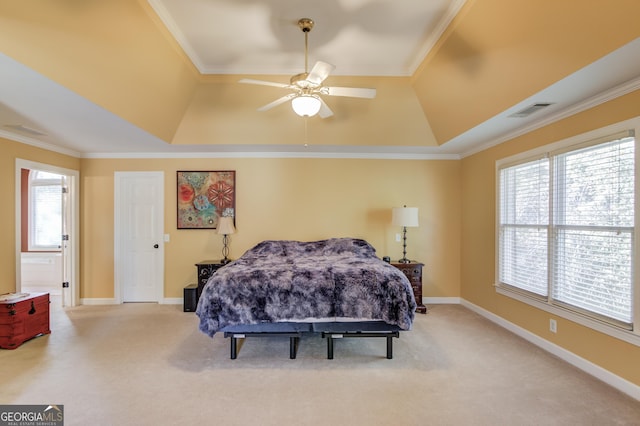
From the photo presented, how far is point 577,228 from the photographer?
9.34ft

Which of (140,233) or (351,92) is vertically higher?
(351,92)

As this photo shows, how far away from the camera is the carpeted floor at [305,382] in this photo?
215 centimetres

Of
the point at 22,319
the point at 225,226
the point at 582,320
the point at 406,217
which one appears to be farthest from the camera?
the point at 225,226

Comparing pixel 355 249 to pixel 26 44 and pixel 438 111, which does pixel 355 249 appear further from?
pixel 26 44

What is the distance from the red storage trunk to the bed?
221 centimetres

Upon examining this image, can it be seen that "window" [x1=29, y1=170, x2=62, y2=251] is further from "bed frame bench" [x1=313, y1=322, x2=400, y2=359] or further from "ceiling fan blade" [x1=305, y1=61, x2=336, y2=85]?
"ceiling fan blade" [x1=305, y1=61, x2=336, y2=85]

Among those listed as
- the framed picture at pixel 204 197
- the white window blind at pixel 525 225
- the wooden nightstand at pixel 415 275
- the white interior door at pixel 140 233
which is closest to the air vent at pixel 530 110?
the white window blind at pixel 525 225

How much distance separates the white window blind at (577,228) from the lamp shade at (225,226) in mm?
4044

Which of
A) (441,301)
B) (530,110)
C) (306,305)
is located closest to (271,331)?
(306,305)

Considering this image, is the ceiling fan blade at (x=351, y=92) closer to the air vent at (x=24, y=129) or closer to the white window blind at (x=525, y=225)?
the white window blind at (x=525, y=225)

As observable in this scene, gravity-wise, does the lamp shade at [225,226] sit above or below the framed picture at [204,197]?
below

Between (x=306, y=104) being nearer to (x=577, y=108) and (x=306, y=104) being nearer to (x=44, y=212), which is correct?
(x=577, y=108)

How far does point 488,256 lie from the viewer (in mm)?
4305

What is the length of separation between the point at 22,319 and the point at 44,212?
328 cm
